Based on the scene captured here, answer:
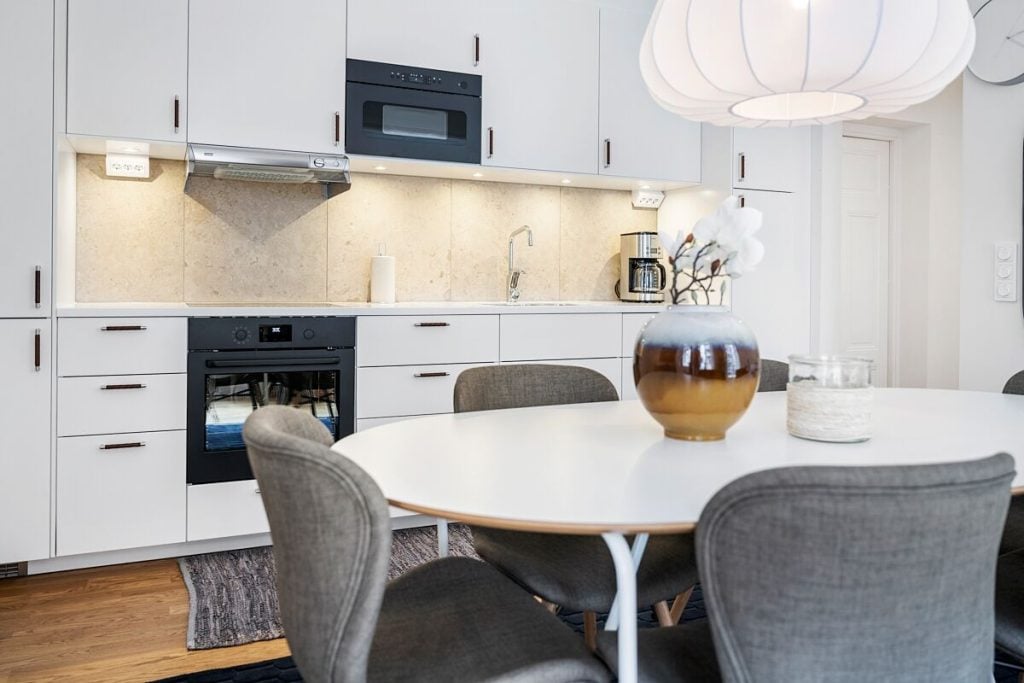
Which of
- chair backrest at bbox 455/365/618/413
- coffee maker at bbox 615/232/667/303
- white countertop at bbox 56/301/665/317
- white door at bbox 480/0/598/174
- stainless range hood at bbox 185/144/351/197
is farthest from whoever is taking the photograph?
coffee maker at bbox 615/232/667/303

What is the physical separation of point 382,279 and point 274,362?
2.56 ft

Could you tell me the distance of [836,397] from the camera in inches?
59.5

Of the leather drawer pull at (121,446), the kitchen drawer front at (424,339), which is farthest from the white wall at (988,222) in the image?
the leather drawer pull at (121,446)

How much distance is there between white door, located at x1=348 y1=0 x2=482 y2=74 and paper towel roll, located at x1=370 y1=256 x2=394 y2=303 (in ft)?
2.90

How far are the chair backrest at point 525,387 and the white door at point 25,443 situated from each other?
5.48 feet

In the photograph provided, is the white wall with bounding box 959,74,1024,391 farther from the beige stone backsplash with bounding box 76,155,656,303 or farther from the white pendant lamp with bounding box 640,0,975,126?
the white pendant lamp with bounding box 640,0,975,126

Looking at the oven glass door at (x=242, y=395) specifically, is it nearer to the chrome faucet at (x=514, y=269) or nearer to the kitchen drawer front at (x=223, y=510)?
the kitchen drawer front at (x=223, y=510)

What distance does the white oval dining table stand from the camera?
1091 mm

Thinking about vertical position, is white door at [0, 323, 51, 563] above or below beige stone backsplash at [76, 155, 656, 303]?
below

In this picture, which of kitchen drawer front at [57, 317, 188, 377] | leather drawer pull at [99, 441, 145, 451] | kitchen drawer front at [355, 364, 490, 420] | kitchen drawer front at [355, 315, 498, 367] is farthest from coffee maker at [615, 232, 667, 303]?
leather drawer pull at [99, 441, 145, 451]

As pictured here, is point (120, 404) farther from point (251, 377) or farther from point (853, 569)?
point (853, 569)

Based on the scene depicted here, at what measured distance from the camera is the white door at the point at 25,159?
108 inches

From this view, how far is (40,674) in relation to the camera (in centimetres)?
213

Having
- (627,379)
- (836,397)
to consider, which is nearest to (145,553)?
(627,379)
